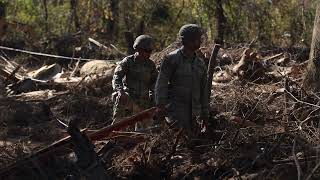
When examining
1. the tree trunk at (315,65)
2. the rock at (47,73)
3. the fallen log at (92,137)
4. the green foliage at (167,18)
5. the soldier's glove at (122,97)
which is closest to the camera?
the fallen log at (92,137)

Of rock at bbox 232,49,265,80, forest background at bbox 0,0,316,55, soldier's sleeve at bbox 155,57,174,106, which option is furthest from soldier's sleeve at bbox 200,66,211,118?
forest background at bbox 0,0,316,55

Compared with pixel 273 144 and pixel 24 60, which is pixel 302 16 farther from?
pixel 273 144

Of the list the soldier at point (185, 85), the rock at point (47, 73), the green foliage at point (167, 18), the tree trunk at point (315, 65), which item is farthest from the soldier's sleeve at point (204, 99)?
the green foliage at point (167, 18)

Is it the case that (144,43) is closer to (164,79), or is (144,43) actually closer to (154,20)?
(164,79)

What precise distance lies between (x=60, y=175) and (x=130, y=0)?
13228mm

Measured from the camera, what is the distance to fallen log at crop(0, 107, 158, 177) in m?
5.28

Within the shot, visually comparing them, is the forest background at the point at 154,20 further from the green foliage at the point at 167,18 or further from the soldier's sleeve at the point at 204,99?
the soldier's sleeve at the point at 204,99

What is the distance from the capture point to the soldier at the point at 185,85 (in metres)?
5.51

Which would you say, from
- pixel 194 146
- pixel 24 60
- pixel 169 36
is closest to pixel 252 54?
pixel 194 146

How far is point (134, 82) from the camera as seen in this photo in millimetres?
6699

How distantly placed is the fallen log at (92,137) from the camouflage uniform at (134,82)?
93 centimetres

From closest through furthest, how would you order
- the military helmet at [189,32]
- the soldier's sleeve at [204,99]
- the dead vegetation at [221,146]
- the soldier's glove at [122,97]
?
1. the dead vegetation at [221,146]
2. the military helmet at [189,32]
3. the soldier's sleeve at [204,99]
4. the soldier's glove at [122,97]

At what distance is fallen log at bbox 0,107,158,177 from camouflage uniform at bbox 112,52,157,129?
93 centimetres

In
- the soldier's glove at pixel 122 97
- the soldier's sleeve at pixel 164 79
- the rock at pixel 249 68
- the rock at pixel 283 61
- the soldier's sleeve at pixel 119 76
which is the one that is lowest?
the rock at pixel 283 61
